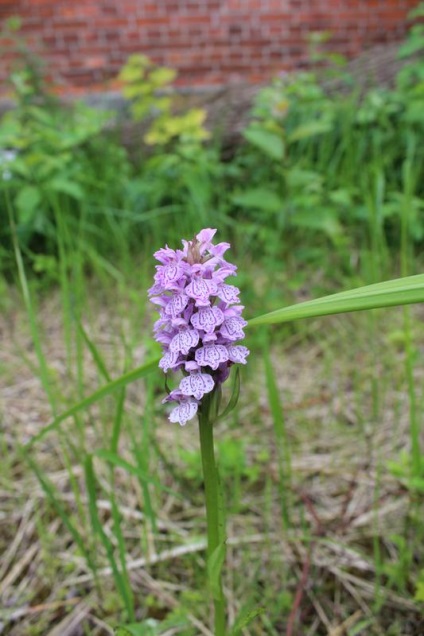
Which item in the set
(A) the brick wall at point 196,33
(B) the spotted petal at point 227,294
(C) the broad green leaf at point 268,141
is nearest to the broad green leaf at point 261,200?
(C) the broad green leaf at point 268,141

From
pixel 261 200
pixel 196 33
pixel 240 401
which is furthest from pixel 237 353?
pixel 196 33

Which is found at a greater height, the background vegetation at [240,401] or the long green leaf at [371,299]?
the long green leaf at [371,299]

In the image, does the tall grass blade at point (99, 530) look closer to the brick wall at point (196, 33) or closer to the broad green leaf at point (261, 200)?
the broad green leaf at point (261, 200)

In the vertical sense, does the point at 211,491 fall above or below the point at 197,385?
below

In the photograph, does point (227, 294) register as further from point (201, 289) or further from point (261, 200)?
point (261, 200)

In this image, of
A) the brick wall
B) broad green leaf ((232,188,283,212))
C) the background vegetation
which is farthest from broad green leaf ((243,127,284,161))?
the brick wall

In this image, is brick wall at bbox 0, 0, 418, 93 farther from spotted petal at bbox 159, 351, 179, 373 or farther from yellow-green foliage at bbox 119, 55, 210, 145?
spotted petal at bbox 159, 351, 179, 373
